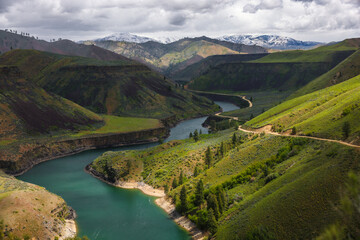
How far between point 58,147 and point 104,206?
2386 inches

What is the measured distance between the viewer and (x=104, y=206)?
8081 centimetres

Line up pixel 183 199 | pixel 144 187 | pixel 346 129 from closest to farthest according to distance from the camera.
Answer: pixel 346 129, pixel 183 199, pixel 144 187

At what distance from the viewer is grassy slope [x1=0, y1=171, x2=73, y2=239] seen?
192ft

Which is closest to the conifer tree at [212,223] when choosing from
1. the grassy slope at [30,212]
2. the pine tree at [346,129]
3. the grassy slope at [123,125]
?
the pine tree at [346,129]

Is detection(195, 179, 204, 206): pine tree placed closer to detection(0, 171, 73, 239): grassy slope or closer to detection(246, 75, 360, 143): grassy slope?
detection(246, 75, 360, 143): grassy slope

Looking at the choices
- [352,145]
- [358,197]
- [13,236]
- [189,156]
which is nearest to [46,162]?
[189,156]

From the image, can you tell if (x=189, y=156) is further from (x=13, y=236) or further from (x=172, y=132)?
(x=172, y=132)

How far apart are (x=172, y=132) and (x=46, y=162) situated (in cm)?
7072

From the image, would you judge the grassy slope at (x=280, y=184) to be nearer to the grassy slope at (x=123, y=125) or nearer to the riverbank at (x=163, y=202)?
the riverbank at (x=163, y=202)

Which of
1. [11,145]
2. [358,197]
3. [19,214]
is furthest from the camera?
[11,145]

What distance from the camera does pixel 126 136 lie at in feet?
502

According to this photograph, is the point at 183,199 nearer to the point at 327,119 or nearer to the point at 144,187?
the point at 144,187

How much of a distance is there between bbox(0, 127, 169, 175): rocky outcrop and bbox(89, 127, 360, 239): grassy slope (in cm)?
4894

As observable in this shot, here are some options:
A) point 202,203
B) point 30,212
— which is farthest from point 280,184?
point 30,212
